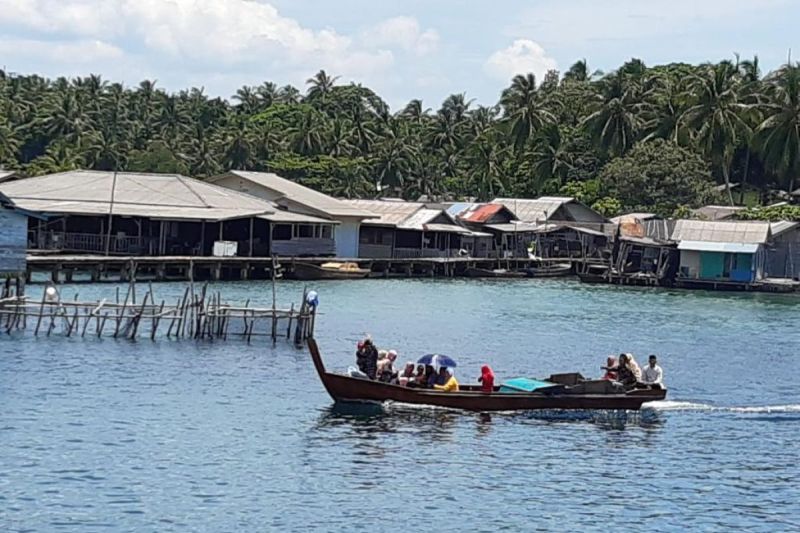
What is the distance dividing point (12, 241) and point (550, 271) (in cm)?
5053

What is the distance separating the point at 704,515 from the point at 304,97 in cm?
13312

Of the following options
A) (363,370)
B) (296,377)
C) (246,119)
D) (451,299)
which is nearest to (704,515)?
(363,370)

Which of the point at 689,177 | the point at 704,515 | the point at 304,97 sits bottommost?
the point at 704,515

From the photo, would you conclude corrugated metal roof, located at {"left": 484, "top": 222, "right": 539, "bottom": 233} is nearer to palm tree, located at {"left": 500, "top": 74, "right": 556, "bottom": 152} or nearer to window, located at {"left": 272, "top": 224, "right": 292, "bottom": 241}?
palm tree, located at {"left": 500, "top": 74, "right": 556, "bottom": 152}

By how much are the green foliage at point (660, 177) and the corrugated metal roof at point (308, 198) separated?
79.5 feet

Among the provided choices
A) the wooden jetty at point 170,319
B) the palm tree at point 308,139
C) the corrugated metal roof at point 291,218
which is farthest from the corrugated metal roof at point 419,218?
the wooden jetty at point 170,319

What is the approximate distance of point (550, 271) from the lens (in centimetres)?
9500

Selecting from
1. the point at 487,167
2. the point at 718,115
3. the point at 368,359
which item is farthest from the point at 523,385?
the point at 487,167

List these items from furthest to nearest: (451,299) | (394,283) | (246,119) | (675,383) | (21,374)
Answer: (246,119)
(394,283)
(451,299)
(675,383)
(21,374)

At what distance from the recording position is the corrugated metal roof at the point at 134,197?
7106 cm

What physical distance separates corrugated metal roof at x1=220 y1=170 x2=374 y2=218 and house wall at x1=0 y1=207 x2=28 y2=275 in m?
31.3

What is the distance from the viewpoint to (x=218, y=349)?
4338 cm

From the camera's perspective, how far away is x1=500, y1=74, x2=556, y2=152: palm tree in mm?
113250

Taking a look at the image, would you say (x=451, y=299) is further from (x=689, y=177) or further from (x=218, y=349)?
(x=689, y=177)
